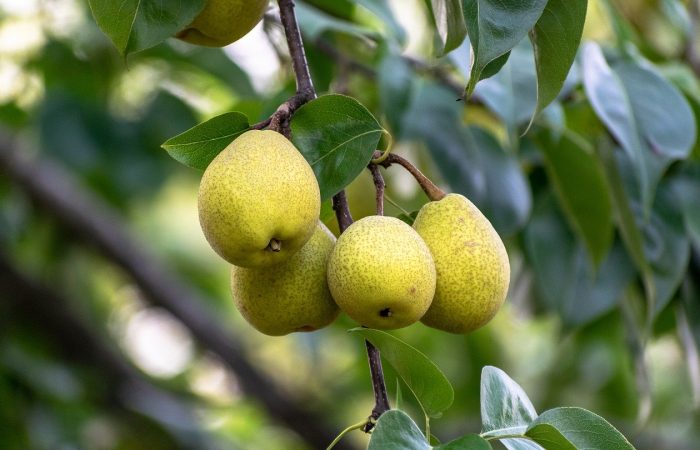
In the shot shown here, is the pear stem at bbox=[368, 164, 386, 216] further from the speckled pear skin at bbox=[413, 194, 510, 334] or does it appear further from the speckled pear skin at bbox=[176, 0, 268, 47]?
the speckled pear skin at bbox=[176, 0, 268, 47]

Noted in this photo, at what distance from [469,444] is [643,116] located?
0.82m

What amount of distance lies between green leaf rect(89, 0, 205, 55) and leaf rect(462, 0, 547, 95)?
28 centimetres

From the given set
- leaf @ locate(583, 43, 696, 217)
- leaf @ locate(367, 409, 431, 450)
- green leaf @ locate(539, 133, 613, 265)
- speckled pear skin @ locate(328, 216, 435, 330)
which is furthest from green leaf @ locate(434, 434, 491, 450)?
green leaf @ locate(539, 133, 613, 265)

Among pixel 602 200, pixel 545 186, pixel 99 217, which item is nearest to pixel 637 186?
pixel 602 200

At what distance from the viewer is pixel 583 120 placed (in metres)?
1.86

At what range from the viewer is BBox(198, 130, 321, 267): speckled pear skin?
868 mm

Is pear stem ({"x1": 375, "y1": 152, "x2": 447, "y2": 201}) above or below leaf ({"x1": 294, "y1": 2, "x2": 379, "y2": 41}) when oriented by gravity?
below

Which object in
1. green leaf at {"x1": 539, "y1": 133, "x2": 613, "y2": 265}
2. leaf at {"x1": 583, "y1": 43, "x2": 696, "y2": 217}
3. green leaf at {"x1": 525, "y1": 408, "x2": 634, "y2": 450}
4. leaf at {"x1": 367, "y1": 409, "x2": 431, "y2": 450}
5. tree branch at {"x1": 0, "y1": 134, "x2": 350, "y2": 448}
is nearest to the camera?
leaf at {"x1": 367, "y1": 409, "x2": 431, "y2": 450}

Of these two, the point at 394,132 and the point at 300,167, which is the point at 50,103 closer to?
the point at 394,132

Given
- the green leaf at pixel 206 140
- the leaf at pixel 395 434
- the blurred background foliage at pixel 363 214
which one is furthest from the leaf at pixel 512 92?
the leaf at pixel 395 434

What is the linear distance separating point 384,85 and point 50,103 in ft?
3.93

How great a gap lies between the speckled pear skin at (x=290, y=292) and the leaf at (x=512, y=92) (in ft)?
1.96

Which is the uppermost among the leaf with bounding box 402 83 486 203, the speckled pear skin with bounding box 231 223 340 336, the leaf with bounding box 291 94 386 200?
the leaf with bounding box 402 83 486 203

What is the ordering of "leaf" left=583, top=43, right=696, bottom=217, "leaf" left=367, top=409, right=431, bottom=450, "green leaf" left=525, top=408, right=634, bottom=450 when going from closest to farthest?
"leaf" left=367, top=409, right=431, bottom=450
"green leaf" left=525, top=408, right=634, bottom=450
"leaf" left=583, top=43, right=696, bottom=217
